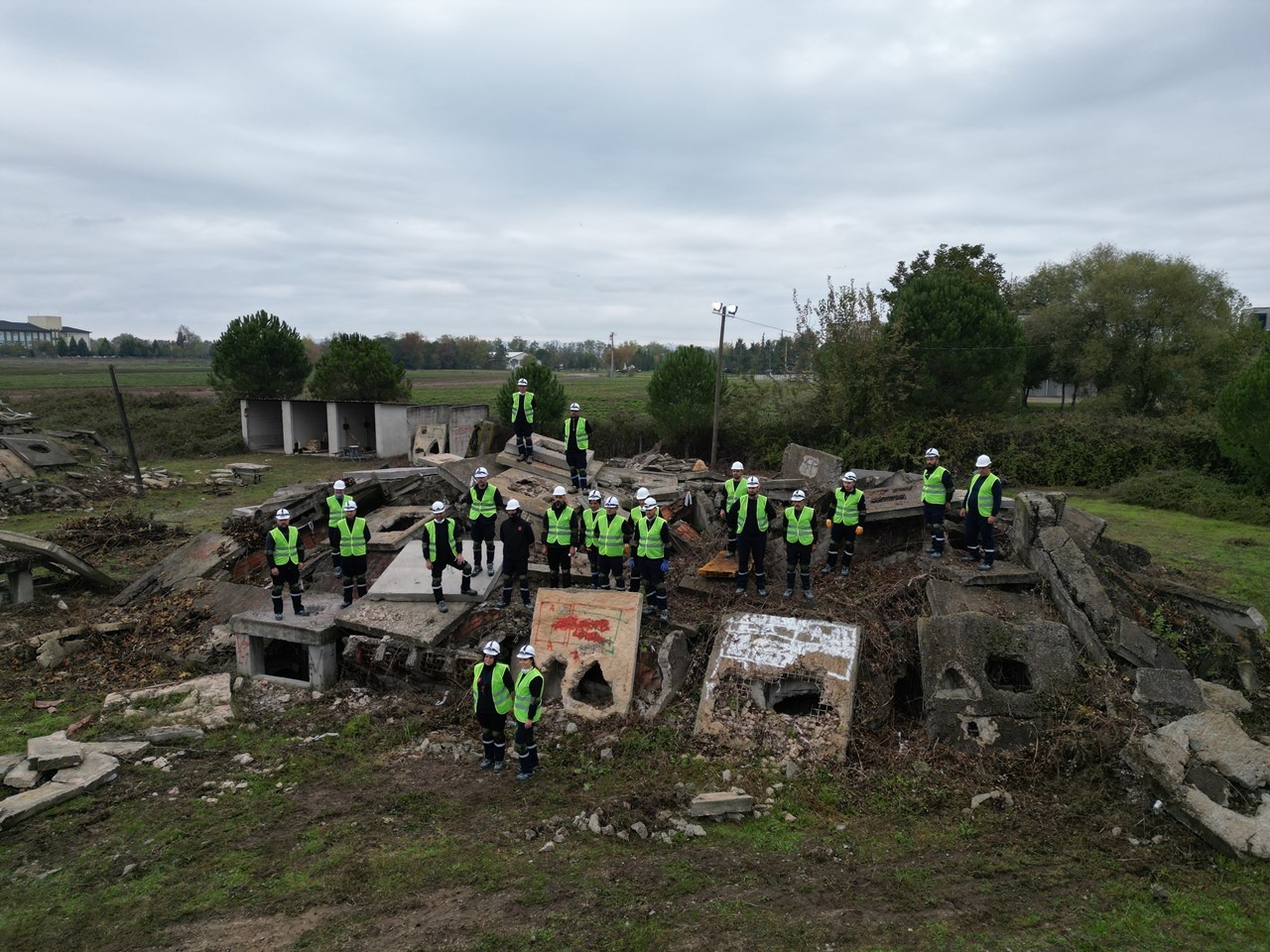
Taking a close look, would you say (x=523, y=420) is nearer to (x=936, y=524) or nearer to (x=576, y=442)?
(x=576, y=442)

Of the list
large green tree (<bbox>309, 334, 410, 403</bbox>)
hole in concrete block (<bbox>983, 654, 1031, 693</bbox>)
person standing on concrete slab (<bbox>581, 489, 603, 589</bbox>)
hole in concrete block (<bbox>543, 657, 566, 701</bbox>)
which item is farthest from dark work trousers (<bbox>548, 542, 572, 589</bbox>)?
large green tree (<bbox>309, 334, 410, 403</bbox>)

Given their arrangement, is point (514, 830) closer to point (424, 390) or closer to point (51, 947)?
point (51, 947)

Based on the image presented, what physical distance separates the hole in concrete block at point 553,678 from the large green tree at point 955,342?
779 inches

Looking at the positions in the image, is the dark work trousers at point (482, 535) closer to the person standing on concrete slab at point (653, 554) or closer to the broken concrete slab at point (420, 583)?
the broken concrete slab at point (420, 583)

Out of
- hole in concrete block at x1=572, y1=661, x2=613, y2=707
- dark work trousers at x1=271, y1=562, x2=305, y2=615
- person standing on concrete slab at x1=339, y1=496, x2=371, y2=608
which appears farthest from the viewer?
person standing on concrete slab at x1=339, y1=496, x2=371, y2=608

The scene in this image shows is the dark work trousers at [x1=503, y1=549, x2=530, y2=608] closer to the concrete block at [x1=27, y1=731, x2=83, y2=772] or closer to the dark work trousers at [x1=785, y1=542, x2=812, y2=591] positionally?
the dark work trousers at [x1=785, y1=542, x2=812, y2=591]

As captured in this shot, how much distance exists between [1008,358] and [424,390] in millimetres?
44817

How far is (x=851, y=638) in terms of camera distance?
31.3 ft

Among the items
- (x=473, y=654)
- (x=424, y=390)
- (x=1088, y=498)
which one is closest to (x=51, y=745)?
(x=473, y=654)

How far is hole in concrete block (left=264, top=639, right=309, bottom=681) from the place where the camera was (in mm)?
11563

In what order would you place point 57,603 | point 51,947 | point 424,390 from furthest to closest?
1. point 424,390
2. point 57,603
3. point 51,947

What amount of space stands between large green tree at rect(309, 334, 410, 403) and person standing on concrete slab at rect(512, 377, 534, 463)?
1903 cm

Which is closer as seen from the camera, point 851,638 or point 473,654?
point 851,638

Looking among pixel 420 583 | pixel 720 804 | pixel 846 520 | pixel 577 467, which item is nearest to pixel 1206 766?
pixel 720 804
